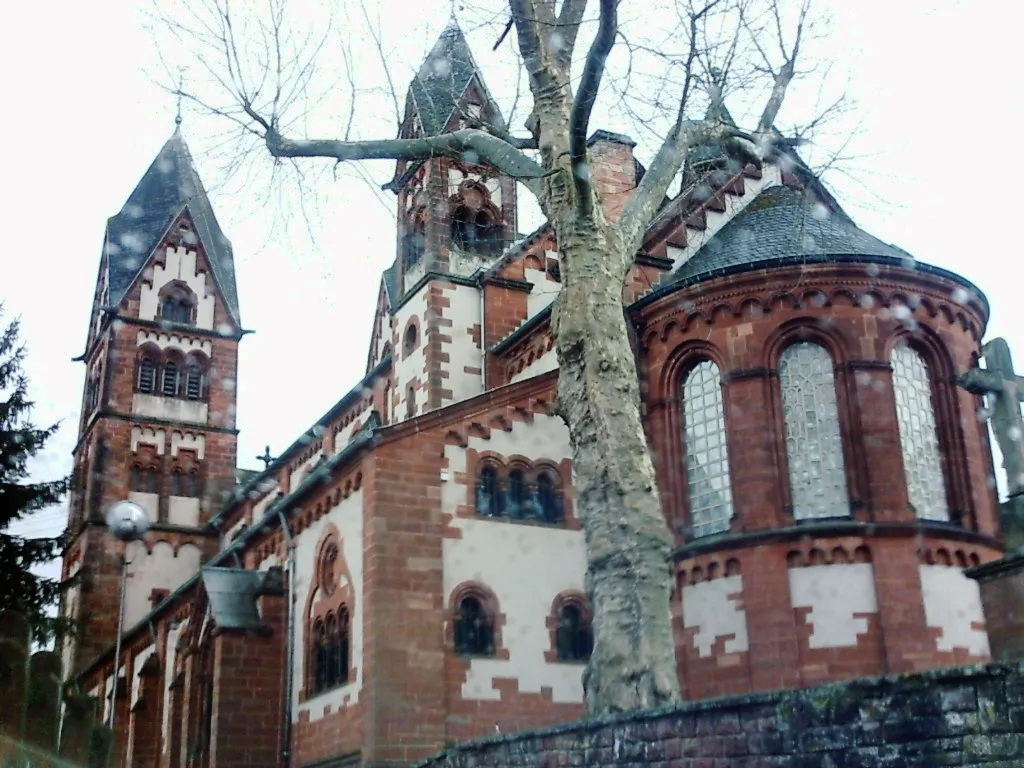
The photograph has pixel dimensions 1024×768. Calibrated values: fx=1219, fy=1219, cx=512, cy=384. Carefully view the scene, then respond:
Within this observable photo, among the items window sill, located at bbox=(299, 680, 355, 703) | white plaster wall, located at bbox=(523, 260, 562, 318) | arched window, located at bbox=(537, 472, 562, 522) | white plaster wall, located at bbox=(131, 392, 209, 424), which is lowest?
window sill, located at bbox=(299, 680, 355, 703)

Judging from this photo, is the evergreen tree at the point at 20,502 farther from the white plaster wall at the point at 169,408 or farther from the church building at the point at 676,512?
the white plaster wall at the point at 169,408

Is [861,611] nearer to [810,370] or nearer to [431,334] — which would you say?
[810,370]

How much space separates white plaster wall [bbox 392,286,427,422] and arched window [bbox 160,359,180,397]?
17.5m

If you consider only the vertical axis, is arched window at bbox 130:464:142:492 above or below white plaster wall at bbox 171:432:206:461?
below

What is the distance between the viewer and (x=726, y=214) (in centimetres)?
2359

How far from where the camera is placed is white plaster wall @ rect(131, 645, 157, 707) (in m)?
30.2

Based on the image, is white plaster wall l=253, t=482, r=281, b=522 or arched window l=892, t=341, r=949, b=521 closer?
arched window l=892, t=341, r=949, b=521

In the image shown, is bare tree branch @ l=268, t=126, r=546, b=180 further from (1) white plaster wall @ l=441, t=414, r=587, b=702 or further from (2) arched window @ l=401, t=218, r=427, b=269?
(2) arched window @ l=401, t=218, r=427, b=269

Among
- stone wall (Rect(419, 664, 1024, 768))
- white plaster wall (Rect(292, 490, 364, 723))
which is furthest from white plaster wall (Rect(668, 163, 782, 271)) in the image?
stone wall (Rect(419, 664, 1024, 768))

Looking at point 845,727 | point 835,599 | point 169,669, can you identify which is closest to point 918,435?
point 835,599

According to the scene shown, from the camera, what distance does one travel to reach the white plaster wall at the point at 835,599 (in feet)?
55.5

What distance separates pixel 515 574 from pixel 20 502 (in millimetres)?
9864

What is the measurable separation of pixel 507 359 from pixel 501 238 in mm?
4117

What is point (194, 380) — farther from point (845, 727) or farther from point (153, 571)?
point (845, 727)
